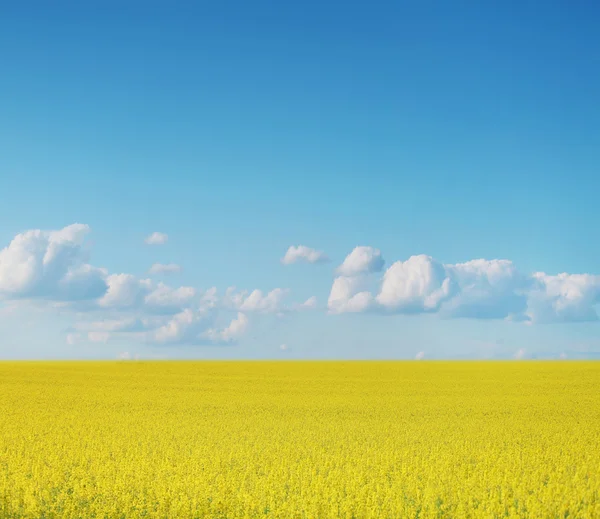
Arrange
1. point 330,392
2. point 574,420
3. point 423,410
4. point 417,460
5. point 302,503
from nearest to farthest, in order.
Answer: point 302,503, point 417,460, point 574,420, point 423,410, point 330,392

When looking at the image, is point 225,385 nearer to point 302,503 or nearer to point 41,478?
point 41,478

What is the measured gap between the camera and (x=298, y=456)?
69.1 ft

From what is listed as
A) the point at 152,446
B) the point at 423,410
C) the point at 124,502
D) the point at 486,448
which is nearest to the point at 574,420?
the point at 423,410

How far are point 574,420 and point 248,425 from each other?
54.9 feet

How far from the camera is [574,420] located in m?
31.8

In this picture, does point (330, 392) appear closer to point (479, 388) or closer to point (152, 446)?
point (479, 388)

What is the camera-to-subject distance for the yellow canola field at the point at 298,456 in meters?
15.5

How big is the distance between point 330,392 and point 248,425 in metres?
18.3

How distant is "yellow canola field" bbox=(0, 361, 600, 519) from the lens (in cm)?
1545

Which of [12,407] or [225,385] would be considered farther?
[225,385]

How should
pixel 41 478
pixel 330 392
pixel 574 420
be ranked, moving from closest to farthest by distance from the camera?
pixel 41 478, pixel 574 420, pixel 330 392

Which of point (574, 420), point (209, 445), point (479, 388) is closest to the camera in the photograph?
point (209, 445)

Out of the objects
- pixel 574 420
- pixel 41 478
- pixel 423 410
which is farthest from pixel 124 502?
pixel 574 420

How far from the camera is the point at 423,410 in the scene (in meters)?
35.0
